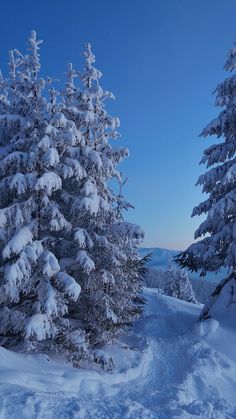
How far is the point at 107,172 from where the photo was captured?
15805 millimetres

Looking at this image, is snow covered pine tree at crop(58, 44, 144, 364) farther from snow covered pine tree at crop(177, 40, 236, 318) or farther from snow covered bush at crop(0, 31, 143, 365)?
snow covered pine tree at crop(177, 40, 236, 318)

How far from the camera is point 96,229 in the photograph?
14852mm

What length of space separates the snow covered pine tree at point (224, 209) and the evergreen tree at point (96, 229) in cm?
311

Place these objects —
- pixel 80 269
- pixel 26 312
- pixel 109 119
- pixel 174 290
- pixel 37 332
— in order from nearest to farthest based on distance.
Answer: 1. pixel 37 332
2. pixel 26 312
3. pixel 80 269
4. pixel 109 119
5. pixel 174 290

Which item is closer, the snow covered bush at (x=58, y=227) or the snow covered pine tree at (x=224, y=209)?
the snow covered bush at (x=58, y=227)

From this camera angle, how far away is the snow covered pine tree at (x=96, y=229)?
13391 mm

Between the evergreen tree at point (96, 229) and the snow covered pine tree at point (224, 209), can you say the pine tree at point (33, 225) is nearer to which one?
the evergreen tree at point (96, 229)

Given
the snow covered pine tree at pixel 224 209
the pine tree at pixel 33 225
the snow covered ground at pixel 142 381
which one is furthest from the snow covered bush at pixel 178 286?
the pine tree at pixel 33 225

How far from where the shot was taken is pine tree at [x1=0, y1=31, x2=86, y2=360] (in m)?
11.6

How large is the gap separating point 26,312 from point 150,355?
5.06 meters

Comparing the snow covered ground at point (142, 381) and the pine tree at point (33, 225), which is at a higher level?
the pine tree at point (33, 225)

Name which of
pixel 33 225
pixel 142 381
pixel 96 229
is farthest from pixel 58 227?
pixel 142 381

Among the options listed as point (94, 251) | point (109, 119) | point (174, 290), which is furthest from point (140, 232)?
point (174, 290)

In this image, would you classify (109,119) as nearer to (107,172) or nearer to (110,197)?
(107,172)
